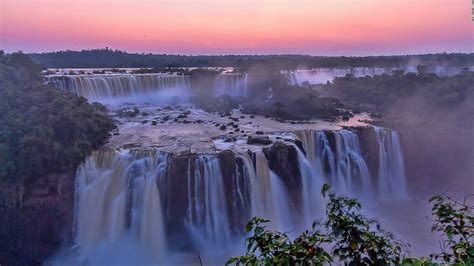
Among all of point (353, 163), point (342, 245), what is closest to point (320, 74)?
point (353, 163)

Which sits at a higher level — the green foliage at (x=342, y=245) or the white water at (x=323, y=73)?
the green foliage at (x=342, y=245)

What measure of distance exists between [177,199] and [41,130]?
18.7ft

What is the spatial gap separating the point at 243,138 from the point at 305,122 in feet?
20.4

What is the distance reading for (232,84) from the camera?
3584 centimetres

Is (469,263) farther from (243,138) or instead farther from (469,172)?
(469,172)

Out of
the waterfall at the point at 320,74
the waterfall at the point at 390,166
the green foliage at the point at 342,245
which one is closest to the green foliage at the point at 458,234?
the green foliage at the point at 342,245

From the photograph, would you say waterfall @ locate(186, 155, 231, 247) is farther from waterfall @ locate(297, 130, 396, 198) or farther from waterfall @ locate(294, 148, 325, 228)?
waterfall @ locate(297, 130, 396, 198)

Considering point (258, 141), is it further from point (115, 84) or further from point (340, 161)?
point (115, 84)

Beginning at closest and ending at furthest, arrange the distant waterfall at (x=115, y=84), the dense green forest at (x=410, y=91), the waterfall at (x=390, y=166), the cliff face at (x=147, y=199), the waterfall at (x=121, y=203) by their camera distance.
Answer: the cliff face at (x=147, y=199) < the waterfall at (x=121, y=203) < the waterfall at (x=390, y=166) < the dense green forest at (x=410, y=91) < the distant waterfall at (x=115, y=84)

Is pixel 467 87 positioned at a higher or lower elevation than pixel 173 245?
higher

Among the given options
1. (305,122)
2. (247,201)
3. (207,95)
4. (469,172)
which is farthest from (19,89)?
(469,172)

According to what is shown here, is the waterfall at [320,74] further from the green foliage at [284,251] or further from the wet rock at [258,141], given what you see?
the green foliage at [284,251]

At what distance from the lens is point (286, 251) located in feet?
8.20

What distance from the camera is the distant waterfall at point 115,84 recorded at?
2692 cm
